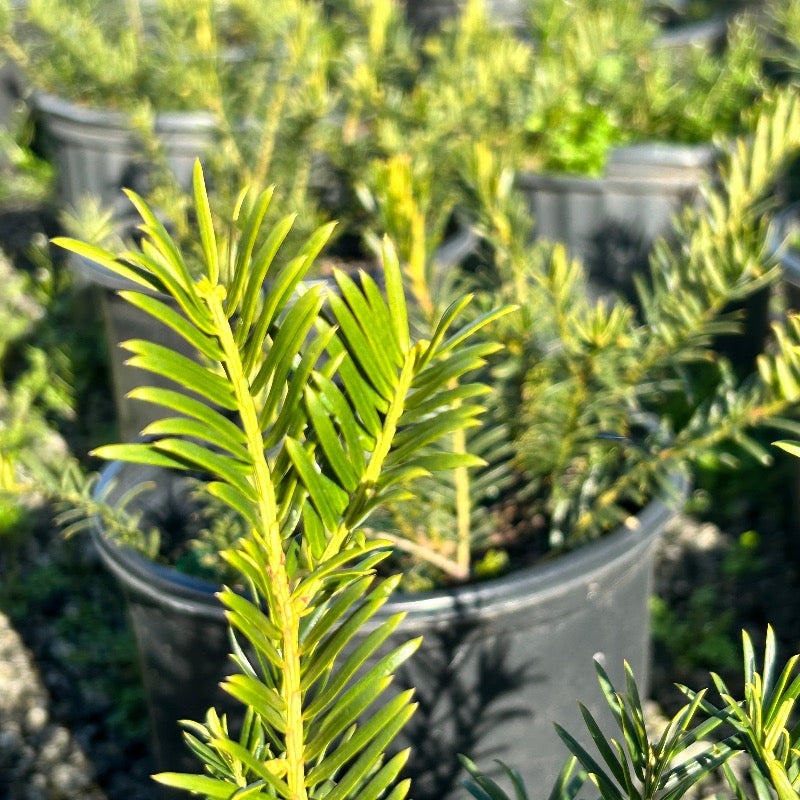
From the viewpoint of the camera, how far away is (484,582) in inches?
50.0

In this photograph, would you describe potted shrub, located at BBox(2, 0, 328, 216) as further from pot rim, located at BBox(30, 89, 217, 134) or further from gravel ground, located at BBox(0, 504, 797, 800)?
gravel ground, located at BBox(0, 504, 797, 800)

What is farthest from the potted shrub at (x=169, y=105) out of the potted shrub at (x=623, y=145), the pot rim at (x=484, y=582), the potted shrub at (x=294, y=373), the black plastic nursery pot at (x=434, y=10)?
the potted shrub at (x=294, y=373)

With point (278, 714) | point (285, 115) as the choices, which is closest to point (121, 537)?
point (278, 714)

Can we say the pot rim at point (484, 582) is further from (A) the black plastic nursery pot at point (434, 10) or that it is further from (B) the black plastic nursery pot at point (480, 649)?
(A) the black plastic nursery pot at point (434, 10)

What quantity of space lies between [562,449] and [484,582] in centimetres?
20

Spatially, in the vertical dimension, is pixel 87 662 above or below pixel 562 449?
below

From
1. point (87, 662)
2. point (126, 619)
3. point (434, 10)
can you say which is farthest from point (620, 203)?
point (434, 10)

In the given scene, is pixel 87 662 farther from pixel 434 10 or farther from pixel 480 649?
pixel 434 10

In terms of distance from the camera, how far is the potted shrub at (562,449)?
1222 mm

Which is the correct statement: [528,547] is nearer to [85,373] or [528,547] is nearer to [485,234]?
[485,234]

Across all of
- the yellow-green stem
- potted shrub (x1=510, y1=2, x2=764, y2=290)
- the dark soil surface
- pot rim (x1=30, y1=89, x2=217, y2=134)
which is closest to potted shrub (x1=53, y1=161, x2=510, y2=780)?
the yellow-green stem

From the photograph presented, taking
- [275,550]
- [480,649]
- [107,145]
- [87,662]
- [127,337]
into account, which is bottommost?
[87,662]

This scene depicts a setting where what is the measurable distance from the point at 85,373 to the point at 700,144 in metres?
1.69

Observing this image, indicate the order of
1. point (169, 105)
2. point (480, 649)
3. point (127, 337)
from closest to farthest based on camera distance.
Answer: point (480, 649) < point (127, 337) < point (169, 105)
